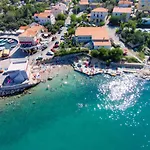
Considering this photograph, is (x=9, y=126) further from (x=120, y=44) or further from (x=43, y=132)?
(x=120, y=44)

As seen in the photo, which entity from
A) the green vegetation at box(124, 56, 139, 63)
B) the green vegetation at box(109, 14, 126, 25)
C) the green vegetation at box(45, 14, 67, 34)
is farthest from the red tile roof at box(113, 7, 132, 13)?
the green vegetation at box(124, 56, 139, 63)

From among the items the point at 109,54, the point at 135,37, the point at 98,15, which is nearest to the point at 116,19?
the point at 98,15

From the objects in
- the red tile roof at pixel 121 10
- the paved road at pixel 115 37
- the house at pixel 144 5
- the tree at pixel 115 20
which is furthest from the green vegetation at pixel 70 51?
the house at pixel 144 5

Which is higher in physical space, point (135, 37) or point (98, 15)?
point (98, 15)

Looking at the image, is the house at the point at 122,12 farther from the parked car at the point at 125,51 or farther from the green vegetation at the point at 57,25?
the parked car at the point at 125,51

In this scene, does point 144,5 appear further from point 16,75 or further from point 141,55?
point 16,75
